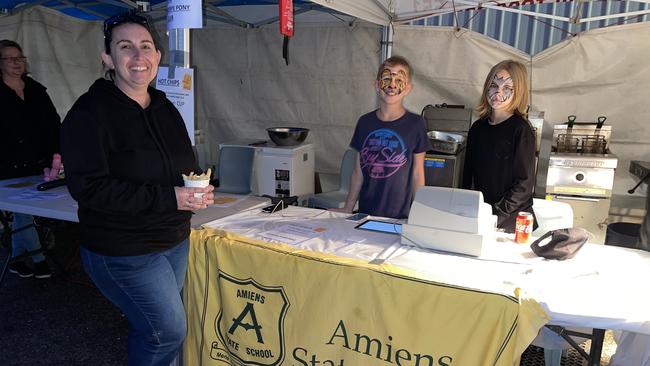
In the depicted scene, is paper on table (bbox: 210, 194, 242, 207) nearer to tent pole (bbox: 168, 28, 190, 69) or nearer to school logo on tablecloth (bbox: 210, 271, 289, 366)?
school logo on tablecloth (bbox: 210, 271, 289, 366)

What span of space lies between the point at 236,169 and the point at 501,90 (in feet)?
9.23

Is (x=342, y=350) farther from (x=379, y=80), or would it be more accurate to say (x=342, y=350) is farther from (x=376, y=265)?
(x=379, y=80)

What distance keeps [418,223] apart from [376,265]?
318 mm

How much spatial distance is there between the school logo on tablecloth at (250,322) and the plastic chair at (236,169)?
2.51 m

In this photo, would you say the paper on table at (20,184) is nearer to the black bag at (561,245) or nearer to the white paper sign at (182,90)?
the white paper sign at (182,90)

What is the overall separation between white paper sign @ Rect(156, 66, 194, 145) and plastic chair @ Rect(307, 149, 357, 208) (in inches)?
85.8

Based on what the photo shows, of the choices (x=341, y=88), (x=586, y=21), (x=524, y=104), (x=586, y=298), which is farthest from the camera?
(x=341, y=88)

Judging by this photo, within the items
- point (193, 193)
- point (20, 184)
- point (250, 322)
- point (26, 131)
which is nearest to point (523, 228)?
point (250, 322)

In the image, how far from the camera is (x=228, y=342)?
5.92 feet

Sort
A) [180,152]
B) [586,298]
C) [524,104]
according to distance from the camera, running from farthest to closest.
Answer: [524,104], [180,152], [586,298]

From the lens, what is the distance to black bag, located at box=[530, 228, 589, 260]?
1680 mm

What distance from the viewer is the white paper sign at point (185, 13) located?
66.4 inches

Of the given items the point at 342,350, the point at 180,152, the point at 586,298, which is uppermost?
Answer: the point at 180,152

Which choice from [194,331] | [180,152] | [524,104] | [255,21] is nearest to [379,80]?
[524,104]
